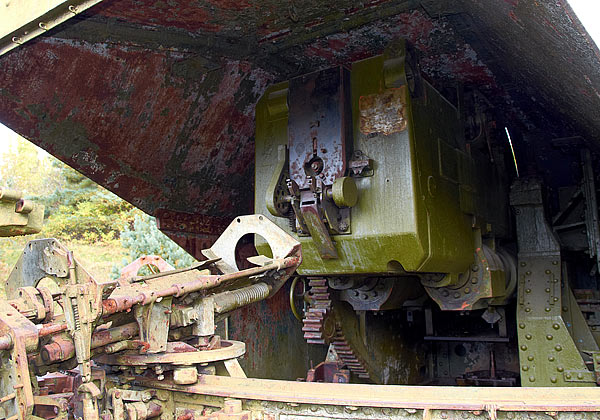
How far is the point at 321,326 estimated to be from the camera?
201 inches

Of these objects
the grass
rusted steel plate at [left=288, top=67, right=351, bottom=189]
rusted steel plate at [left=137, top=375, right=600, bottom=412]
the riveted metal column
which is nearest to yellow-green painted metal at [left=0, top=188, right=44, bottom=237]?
rusted steel plate at [left=137, top=375, right=600, bottom=412]

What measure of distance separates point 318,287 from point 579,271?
3528 mm

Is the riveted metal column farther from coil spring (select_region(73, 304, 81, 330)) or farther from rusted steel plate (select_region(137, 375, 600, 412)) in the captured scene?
coil spring (select_region(73, 304, 81, 330))

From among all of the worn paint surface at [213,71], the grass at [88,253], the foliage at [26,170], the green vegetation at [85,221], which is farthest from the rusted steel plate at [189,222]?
the foliage at [26,170]

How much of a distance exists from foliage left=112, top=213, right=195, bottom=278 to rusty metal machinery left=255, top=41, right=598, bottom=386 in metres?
3.58

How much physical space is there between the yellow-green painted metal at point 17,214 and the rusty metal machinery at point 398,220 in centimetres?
205

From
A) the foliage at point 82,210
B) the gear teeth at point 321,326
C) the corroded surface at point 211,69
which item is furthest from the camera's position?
the foliage at point 82,210

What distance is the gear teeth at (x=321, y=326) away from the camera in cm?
511

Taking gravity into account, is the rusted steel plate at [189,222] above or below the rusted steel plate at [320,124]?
below

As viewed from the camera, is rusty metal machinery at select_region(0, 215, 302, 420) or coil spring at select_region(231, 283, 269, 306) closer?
rusty metal machinery at select_region(0, 215, 302, 420)

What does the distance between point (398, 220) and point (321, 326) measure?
1608mm

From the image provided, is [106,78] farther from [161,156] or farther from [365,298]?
[365,298]

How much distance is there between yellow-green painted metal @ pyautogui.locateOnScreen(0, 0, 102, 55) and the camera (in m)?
2.88

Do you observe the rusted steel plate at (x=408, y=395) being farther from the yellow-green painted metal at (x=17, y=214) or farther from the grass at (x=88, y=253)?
the grass at (x=88, y=253)
